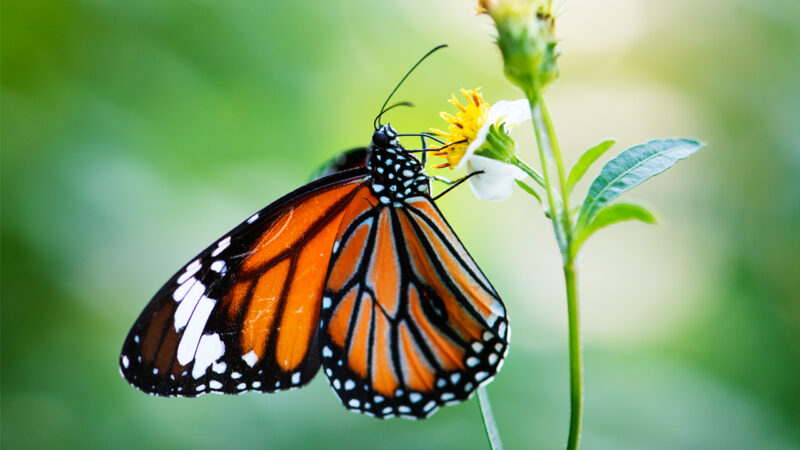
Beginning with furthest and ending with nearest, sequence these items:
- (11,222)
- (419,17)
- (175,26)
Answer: (419,17) → (175,26) → (11,222)

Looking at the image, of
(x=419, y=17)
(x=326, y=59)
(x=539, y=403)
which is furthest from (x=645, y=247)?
(x=326, y=59)

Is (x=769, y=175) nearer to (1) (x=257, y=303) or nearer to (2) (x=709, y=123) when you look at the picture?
(2) (x=709, y=123)

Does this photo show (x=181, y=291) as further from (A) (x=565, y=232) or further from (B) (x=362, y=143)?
(B) (x=362, y=143)

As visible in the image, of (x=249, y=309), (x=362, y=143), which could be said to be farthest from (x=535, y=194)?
(x=362, y=143)

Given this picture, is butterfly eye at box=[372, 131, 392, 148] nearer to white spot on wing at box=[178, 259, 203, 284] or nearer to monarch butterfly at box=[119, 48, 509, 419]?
monarch butterfly at box=[119, 48, 509, 419]

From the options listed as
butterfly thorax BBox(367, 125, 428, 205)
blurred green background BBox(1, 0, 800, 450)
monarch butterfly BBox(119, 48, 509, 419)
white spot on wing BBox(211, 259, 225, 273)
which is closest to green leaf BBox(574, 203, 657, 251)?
monarch butterfly BBox(119, 48, 509, 419)

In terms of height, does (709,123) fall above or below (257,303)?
above

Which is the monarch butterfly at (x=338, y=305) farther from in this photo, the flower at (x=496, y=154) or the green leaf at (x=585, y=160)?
the green leaf at (x=585, y=160)
